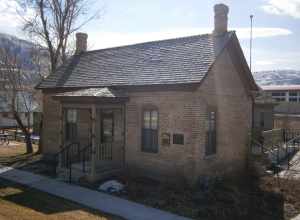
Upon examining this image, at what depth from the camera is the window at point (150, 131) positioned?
44.8 ft

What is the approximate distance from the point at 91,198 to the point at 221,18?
31.0 ft

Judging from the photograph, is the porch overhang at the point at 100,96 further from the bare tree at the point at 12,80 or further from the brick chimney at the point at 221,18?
the bare tree at the point at 12,80

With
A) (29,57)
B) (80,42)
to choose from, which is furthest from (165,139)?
(29,57)

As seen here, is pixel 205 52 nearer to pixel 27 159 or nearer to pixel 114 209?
pixel 114 209

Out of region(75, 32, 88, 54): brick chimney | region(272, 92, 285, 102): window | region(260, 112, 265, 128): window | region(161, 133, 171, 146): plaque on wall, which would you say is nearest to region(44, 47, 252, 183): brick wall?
region(161, 133, 171, 146): plaque on wall

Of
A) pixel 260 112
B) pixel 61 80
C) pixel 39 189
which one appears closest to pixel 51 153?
pixel 61 80

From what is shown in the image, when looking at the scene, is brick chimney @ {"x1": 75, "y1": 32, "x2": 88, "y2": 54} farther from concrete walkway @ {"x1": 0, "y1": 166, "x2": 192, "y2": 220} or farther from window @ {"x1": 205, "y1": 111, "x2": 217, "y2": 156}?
window @ {"x1": 205, "y1": 111, "x2": 217, "y2": 156}

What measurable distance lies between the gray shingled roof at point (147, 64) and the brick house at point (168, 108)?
2.1 inches

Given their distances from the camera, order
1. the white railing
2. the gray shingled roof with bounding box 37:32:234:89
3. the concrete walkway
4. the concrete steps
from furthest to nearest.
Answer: the white railing → the concrete steps → the gray shingled roof with bounding box 37:32:234:89 → the concrete walkway

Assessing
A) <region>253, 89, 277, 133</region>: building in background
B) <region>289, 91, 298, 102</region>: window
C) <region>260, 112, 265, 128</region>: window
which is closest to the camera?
<region>253, 89, 277, 133</region>: building in background

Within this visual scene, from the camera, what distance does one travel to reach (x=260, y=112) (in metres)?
26.9

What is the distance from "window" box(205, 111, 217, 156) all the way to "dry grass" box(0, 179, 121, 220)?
5.75 m

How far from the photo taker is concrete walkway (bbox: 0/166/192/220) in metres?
9.70

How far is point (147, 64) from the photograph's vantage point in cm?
1497
